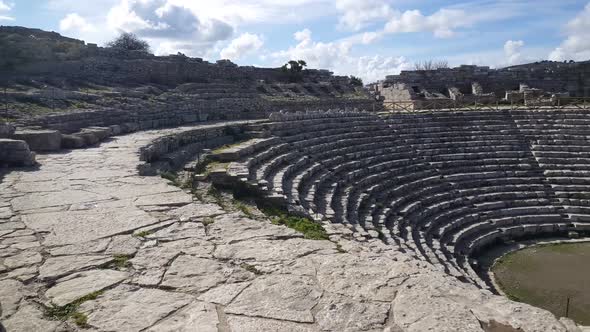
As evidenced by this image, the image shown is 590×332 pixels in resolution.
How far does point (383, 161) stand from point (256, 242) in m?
11.4

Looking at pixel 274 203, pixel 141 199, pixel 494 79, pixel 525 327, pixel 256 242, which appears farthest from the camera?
pixel 494 79

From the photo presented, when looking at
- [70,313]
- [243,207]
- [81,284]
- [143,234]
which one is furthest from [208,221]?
[243,207]

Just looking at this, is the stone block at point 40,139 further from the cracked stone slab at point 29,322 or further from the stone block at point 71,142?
the cracked stone slab at point 29,322

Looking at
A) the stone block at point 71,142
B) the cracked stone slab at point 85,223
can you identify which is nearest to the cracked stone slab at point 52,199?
the cracked stone slab at point 85,223

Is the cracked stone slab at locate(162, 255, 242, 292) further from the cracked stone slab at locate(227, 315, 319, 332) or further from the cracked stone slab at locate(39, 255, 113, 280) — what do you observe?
the cracked stone slab at locate(39, 255, 113, 280)

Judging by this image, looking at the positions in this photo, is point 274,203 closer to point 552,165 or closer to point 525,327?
point 525,327

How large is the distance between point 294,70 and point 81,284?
31238 millimetres

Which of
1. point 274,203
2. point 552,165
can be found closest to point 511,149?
point 552,165

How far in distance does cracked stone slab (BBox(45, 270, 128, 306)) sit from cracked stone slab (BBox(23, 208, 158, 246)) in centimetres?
84

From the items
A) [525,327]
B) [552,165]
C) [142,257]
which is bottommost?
[552,165]

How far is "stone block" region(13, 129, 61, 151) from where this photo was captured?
9781 mm

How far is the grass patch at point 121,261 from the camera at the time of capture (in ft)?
13.0

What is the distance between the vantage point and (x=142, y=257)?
13.6ft

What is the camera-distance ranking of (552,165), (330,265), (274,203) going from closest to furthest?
(330,265), (274,203), (552,165)
